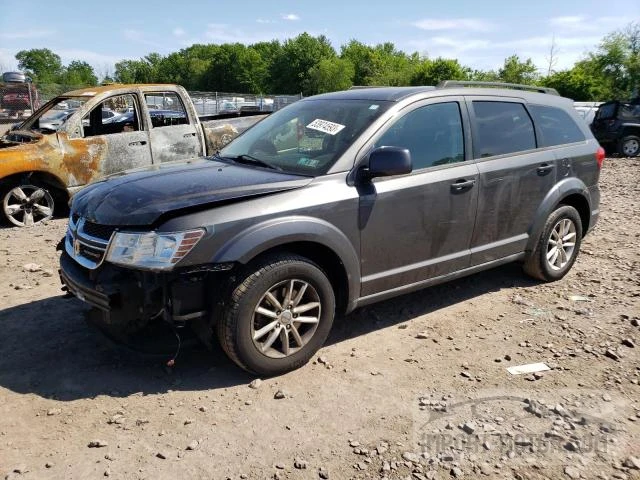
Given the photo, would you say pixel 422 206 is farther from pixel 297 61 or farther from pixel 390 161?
pixel 297 61

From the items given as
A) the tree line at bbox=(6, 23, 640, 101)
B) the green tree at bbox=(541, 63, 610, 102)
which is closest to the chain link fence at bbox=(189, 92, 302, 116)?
the tree line at bbox=(6, 23, 640, 101)

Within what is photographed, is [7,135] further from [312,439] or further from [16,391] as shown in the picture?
[312,439]

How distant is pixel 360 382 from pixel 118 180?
2.14 m

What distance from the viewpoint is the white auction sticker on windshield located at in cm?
396

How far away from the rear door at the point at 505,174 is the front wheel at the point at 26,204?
5.92 meters

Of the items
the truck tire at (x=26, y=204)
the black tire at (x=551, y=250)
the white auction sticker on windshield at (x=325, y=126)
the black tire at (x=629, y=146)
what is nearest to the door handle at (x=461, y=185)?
the white auction sticker on windshield at (x=325, y=126)

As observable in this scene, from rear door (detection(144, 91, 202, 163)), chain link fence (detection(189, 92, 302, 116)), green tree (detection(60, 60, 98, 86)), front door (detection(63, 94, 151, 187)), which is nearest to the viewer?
front door (detection(63, 94, 151, 187))

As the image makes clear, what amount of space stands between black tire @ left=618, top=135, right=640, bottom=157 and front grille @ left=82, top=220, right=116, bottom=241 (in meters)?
17.3

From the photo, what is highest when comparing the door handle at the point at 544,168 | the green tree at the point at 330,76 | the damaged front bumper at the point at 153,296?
the green tree at the point at 330,76

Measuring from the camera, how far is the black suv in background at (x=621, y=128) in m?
16.7

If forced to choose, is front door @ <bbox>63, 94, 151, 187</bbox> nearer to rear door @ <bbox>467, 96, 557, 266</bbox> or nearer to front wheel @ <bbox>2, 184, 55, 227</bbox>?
front wheel @ <bbox>2, 184, 55, 227</bbox>

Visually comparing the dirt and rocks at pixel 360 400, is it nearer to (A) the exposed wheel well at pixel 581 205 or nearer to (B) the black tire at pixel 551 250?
(B) the black tire at pixel 551 250

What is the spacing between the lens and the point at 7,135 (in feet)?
25.9

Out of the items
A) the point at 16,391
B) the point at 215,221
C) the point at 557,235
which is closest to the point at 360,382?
the point at 215,221
